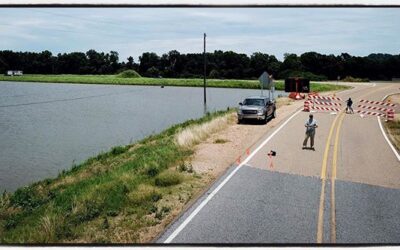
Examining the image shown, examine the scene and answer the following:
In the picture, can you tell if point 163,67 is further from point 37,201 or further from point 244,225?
point 244,225

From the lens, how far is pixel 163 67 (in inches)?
1363

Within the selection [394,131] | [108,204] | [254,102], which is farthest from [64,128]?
[394,131]

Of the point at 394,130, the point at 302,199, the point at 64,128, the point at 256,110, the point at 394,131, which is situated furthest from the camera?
the point at 64,128

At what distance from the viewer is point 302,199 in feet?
40.7

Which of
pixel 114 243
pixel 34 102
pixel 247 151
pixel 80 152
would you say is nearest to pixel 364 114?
pixel 247 151

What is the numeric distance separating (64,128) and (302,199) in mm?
25898

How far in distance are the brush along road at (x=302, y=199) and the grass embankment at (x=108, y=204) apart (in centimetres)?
81

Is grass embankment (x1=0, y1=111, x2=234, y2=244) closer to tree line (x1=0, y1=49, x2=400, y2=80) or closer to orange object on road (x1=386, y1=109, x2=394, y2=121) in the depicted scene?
tree line (x1=0, y1=49, x2=400, y2=80)

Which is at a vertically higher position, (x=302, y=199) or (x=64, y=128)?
(x=302, y=199)

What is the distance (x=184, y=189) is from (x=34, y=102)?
134 ft

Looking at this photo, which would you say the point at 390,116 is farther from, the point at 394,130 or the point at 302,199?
the point at 302,199

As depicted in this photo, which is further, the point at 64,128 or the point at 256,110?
the point at 64,128

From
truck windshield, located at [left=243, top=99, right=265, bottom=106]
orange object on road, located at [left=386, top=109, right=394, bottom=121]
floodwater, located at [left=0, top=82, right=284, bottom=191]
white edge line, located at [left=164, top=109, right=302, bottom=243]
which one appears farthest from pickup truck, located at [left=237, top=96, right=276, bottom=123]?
orange object on road, located at [left=386, top=109, right=394, bottom=121]

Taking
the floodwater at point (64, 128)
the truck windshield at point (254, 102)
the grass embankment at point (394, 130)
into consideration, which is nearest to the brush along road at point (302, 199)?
the grass embankment at point (394, 130)
